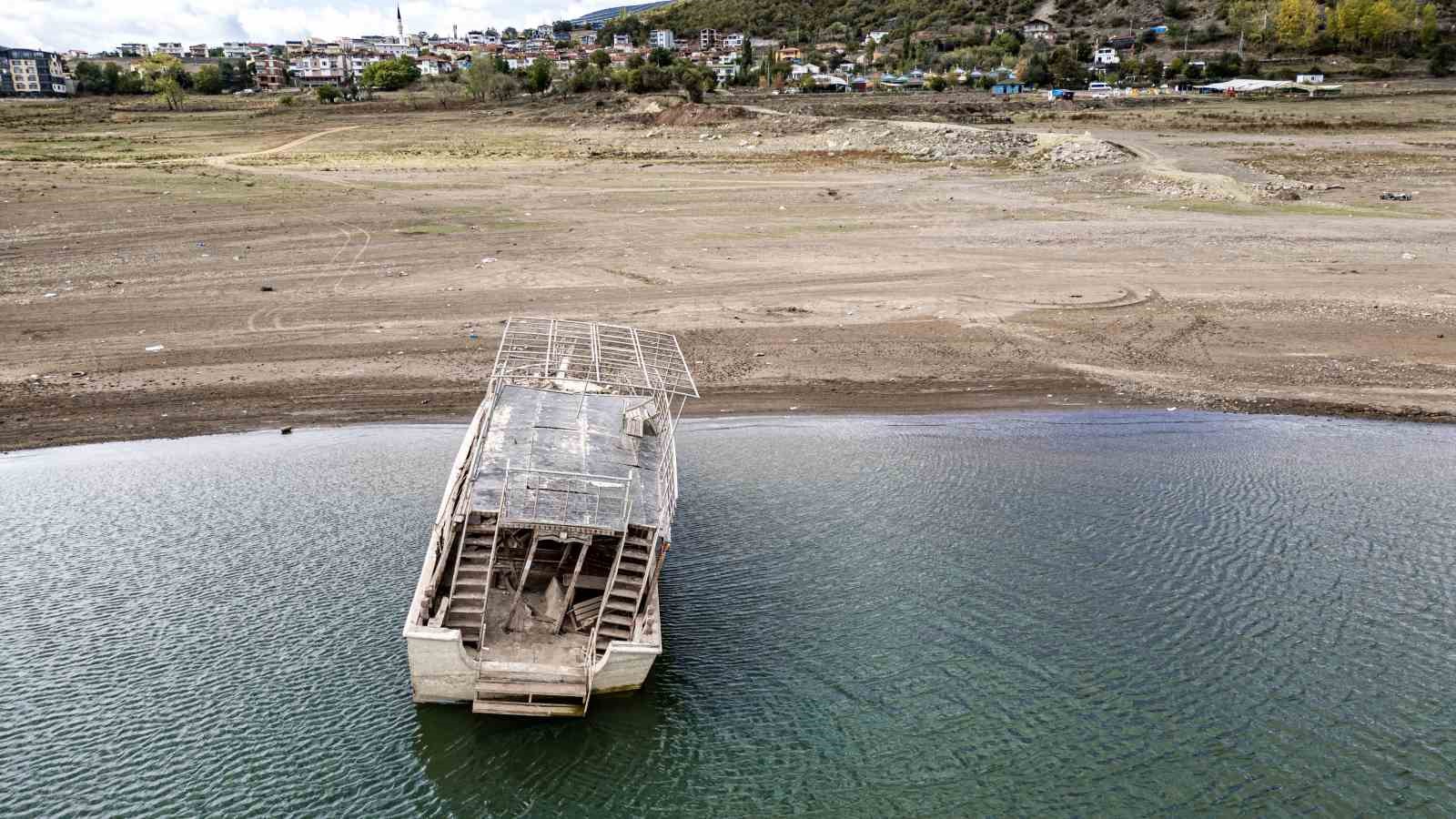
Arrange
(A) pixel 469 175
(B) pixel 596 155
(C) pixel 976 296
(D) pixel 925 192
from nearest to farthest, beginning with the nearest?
1. (C) pixel 976 296
2. (D) pixel 925 192
3. (A) pixel 469 175
4. (B) pixel 596 155

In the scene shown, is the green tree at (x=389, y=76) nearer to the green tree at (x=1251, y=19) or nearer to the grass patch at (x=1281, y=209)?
the green tree at (x=1251, y=19)

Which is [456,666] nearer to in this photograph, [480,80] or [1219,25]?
[480,80]

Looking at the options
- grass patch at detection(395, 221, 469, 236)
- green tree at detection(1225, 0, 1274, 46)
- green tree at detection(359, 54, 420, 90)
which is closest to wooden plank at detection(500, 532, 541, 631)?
grass patch at detection(395, 221, 469, 236)

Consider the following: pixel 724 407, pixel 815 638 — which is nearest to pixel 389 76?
pixel 724 407

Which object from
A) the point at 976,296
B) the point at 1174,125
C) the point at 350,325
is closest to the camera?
the point at 350,325

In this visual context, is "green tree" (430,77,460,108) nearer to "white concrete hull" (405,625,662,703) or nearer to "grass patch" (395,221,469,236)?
"grass patch" (395,221,469,236)

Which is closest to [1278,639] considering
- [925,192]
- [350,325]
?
[350,325]

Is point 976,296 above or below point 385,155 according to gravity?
below

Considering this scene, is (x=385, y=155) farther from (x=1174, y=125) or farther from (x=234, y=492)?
(x=1174, y=125)
